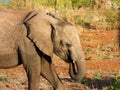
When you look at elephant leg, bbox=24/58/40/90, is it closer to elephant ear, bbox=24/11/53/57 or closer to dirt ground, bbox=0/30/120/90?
elephant ear, bbox=24/11/53/57

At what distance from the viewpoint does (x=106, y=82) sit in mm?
11023

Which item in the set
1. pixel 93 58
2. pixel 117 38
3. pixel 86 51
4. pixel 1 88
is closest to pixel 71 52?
pixel 1 88

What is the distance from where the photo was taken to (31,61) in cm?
838

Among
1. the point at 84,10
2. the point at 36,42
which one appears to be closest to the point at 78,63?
the point at 36,42

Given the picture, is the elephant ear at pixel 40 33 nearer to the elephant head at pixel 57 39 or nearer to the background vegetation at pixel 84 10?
the elephant head at pixel 57 39

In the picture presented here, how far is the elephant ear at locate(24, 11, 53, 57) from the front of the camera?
8.31 m

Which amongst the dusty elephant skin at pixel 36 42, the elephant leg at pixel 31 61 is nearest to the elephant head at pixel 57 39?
the dusty elephant skin at pixel 36 42

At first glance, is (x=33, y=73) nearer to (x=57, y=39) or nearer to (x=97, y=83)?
(x=57, y=39)

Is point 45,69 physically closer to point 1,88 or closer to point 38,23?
point 38,23

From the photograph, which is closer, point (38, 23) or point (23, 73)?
point (38, 23)

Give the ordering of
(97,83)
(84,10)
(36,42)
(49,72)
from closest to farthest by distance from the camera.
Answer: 1. (36,42)
2. (49,72)
3. (97,83)
4. (84,10)

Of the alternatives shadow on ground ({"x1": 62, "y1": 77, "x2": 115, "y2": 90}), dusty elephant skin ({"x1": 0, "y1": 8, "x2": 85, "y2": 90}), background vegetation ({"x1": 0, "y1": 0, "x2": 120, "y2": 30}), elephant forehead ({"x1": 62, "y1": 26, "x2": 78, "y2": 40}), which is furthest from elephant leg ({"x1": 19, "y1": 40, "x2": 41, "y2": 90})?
background vegetation ({"x1": 0, "y1": 0, "x2": 120, "y2": 30})

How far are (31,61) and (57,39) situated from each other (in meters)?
0.53

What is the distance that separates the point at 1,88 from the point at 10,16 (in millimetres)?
2088
